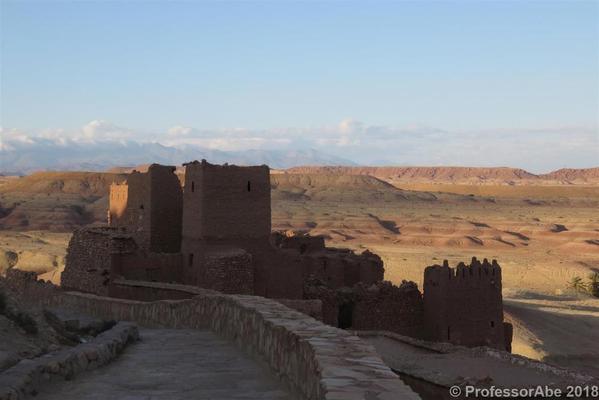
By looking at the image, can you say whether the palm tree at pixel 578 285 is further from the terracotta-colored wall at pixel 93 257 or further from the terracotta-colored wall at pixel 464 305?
the terracotta-colored wall at pixel 93 257

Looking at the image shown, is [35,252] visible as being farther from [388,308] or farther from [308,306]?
[308,306]

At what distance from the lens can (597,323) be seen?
3170cm

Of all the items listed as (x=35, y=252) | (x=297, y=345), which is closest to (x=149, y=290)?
(x=297, y=345)

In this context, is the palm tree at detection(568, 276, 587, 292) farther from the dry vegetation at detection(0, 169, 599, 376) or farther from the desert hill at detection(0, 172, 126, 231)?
the desert hill at detection(0, 172, 126, 231)

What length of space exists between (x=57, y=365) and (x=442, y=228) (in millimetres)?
68960

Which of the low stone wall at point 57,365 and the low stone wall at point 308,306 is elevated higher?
the low stone wall at point 57,365

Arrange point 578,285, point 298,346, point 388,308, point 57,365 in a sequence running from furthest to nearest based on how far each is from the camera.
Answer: point 578,285 < point 388,308 < point 57,365 < point 298,346

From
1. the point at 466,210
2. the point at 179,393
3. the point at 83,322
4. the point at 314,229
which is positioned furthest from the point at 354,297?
the point at 466,210

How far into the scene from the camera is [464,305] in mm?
21859

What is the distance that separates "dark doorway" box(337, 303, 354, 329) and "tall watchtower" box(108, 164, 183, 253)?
505 centimetres

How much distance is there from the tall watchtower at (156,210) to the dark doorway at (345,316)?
16.6 ft

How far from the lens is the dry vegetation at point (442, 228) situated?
31781 mm

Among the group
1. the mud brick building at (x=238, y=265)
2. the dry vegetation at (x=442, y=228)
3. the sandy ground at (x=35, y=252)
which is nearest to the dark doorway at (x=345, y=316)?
the mud brick building at (x=238, y=265)

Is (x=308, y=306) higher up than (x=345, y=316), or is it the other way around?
(x=308, y=306)
